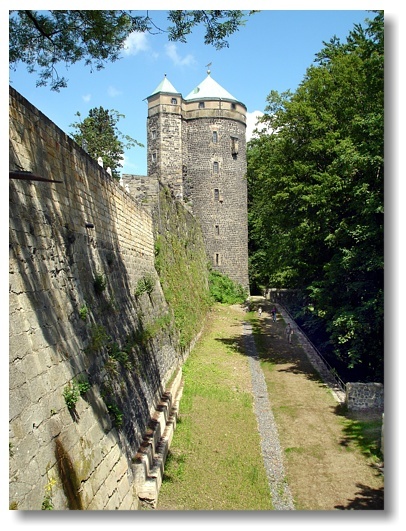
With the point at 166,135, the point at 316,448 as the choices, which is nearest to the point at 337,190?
the point at 316,448

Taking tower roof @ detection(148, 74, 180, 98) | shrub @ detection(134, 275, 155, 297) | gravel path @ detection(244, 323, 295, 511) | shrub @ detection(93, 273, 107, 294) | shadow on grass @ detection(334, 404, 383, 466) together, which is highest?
tower roof @ detection(148, 74, 180, 98)

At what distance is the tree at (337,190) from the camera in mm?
12930

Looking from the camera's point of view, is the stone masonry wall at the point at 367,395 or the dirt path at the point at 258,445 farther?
the stone masonry wall at the point at 367,395

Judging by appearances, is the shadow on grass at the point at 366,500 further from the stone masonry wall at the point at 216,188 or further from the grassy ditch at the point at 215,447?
the stone masonry wall at the point at 216,188

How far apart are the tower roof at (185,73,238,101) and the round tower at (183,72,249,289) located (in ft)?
0.26

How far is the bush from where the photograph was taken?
32.7 m

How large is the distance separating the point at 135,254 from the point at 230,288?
2333 cm

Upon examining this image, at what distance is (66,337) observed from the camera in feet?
18.2

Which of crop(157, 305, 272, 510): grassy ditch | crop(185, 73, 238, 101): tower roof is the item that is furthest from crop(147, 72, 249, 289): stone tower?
crop(157, 305, 272, 510): grassy ditch

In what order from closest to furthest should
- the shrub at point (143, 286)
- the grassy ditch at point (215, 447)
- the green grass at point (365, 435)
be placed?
the grassy ditch at point (215, 447)
the green grass at point (365, 435)
the shrub at point (143, 286)

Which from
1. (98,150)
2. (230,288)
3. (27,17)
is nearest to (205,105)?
(98,150)

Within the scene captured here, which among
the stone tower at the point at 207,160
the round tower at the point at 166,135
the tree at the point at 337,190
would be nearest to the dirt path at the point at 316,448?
the tree at the point at 337,190

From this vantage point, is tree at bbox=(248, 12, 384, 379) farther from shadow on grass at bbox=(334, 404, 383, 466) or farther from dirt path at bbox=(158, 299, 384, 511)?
dirt path at bbox=(158, 299, 384, 511)

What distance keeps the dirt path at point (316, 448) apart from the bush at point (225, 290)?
16021 mm
